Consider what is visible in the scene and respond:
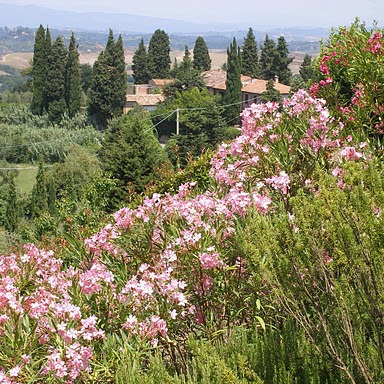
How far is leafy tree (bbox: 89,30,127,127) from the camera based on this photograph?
139 ft

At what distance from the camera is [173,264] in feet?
10.1

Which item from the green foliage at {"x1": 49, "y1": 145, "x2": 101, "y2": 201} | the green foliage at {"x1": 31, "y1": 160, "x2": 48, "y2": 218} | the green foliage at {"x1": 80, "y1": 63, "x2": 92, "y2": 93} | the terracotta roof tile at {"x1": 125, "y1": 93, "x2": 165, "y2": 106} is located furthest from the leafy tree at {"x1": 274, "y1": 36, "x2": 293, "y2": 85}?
the green foliage at {"x1": 31, "y1": 160, "x2": 48, "y2": 218}

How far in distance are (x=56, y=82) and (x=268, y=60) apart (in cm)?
1914

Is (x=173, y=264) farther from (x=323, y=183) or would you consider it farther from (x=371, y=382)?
(x=371, y=382)

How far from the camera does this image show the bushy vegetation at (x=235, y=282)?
2330 millimetres

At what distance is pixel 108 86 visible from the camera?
138 feet

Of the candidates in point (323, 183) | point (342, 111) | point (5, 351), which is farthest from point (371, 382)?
point (342, 111)

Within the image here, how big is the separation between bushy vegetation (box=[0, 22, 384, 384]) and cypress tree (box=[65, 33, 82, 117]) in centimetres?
3998

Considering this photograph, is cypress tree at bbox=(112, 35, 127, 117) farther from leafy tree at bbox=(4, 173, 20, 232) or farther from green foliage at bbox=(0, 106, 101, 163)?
leafy tree at bbox=(4, 173, 20, 232)

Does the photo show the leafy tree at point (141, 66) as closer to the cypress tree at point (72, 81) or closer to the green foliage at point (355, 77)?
the cypress tree at point (72, 81)

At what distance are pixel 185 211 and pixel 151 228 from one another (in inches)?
8.7

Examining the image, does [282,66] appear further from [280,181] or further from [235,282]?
[235,282]

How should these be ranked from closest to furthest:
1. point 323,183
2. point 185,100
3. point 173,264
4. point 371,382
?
point 371,382
point 323,183
point 173,264
point 185,100

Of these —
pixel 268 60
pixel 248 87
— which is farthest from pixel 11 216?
pixel 268 60
